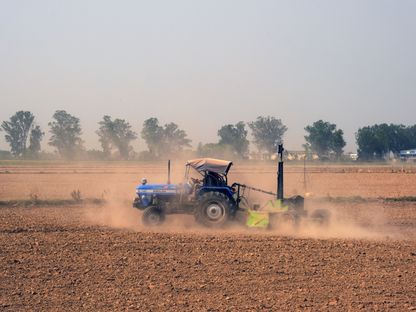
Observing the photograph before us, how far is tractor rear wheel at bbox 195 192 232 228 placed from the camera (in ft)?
57.3

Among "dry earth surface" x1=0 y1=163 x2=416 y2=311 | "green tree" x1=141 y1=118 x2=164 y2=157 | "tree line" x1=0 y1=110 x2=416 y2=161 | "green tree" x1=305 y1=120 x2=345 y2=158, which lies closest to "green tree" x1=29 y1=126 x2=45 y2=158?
"tree line" x1=0 y1=110 x2=416 y2=161

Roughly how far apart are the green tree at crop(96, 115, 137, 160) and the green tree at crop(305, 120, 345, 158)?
1243 inches

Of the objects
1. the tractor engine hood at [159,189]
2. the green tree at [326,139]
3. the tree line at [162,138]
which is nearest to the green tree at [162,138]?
the tree line at [162,138]

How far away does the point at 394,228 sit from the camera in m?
19.0

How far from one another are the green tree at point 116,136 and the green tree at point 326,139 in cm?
3157

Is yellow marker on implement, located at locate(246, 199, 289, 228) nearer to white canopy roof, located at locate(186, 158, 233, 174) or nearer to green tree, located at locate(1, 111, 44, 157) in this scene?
white canopy roof, located at locate(186, 158, 233, 174)

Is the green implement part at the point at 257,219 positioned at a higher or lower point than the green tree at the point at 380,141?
lower

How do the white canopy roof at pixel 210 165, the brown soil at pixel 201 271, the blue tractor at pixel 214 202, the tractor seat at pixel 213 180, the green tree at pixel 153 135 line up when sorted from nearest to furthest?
the brown soil at pixel 201 271, the blue tractor at pixel 214 202, the white canopy roof at pixel 210 165, the tractor seat at pixel 213 180, the green tree at pixel 153 135

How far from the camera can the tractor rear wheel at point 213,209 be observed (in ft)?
57.3

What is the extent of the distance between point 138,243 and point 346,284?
5.68 meters

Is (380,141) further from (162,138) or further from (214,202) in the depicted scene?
(214,202)

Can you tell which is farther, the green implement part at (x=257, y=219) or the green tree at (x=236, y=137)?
the green tree at (x=236, y=137)

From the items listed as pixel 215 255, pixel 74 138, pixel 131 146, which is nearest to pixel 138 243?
pixel 215 255

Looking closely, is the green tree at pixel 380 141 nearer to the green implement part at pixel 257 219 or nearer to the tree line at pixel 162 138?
the tree line at pixel 162 138
